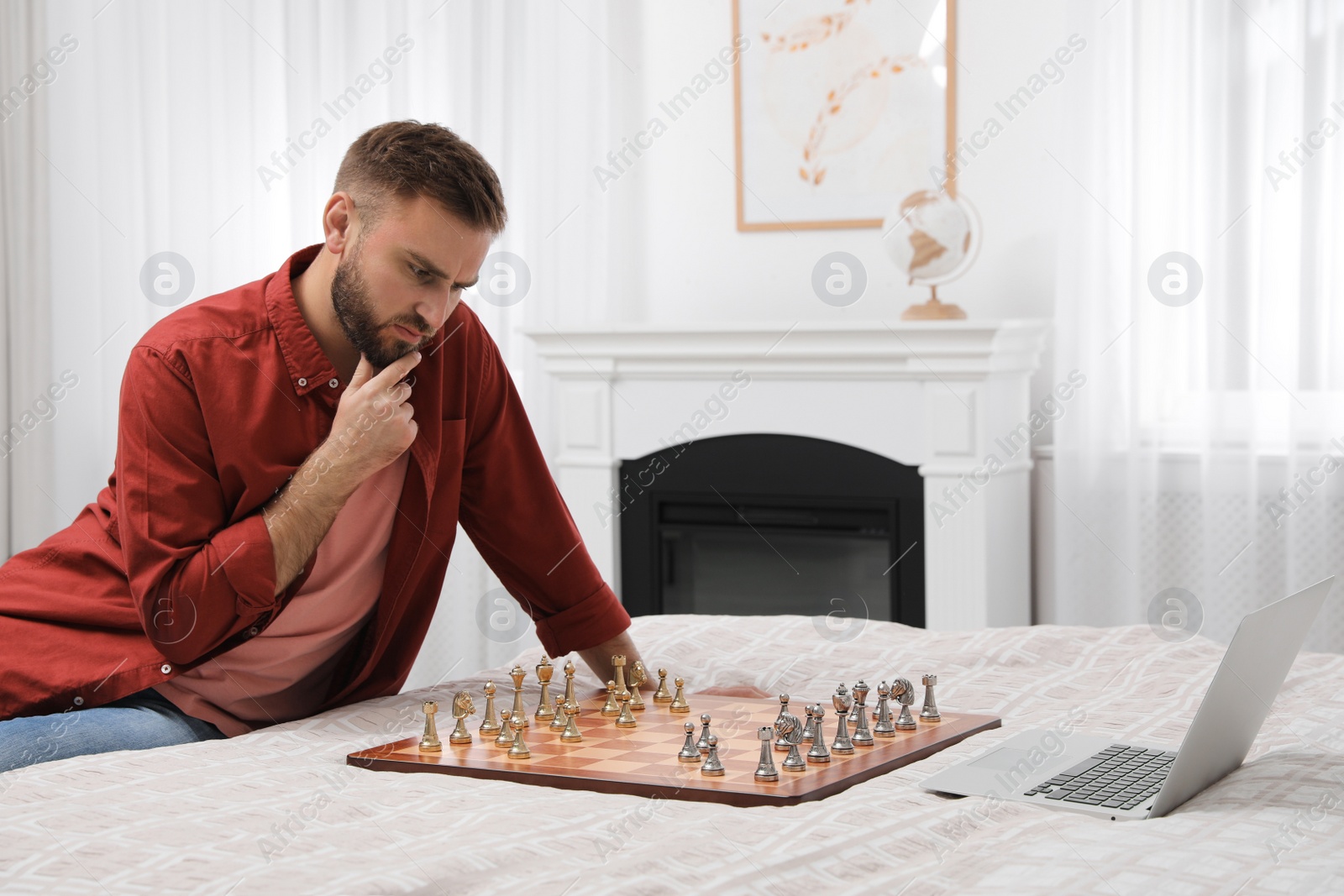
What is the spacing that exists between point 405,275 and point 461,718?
1.75 feet

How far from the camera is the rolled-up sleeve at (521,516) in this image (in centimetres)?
183

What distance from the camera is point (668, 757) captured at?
4.34 feet

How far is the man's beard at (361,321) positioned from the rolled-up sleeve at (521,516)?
8.7 inches

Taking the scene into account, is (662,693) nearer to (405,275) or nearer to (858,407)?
(405,275)

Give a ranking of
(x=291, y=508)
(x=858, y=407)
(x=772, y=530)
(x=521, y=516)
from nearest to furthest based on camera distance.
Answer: (x=291, y=508) < (x=521, y=516) < (x=858, y=407) < (x=772, y=530)

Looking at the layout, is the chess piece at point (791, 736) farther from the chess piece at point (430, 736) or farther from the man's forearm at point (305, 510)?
the man's forearm at point (305, 510)

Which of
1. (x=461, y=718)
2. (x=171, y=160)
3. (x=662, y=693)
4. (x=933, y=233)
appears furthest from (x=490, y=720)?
(x=171, y=160)

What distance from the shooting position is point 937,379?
11.6 feet

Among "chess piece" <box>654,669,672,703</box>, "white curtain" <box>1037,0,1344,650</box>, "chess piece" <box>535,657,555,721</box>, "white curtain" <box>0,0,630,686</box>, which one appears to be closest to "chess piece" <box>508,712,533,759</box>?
"chess piece" <box>535,657,555,721</box>

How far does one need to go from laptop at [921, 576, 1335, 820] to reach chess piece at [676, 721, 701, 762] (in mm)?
224

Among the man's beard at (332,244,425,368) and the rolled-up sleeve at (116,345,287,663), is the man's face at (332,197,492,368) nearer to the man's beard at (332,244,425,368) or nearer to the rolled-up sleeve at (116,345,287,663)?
the man's beard at (332,244,425,368)

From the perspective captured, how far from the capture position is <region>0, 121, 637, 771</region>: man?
1.51m

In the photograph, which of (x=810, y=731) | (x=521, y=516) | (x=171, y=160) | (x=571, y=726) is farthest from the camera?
(x=171, y=160)

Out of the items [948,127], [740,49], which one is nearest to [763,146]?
[740,49]
